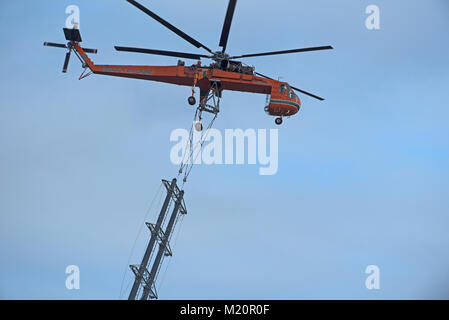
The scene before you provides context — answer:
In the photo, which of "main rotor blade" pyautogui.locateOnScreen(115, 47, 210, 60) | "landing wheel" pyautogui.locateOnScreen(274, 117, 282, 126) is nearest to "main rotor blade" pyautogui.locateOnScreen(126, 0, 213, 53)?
"main rotor blade" pyautogui.locateOnScreen(115, 47, 210, 60)

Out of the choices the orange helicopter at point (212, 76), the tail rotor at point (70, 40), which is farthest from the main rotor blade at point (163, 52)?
the tail rotor at point (70, 40)

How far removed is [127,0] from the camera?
32.0 meters

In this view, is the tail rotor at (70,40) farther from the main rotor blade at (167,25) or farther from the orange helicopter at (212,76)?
the main rotor blade at (167,25)

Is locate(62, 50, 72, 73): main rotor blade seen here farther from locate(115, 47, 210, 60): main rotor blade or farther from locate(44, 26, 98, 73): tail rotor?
locate(115, 47, 210, 60): main rotor blade

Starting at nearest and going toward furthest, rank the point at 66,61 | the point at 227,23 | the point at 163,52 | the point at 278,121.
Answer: the point at 227,23, the point at 163,52, the point at 66,61, the point at 278,121

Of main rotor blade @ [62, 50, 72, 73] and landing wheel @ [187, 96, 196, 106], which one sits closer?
landing wheel @ [187, 96, 196, 106]

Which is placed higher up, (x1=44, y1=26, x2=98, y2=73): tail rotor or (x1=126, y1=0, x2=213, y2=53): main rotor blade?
(x1=44, y1=26, x2=98, y2=73): tail rotor

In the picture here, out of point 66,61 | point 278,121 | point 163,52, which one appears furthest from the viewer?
point 278,121

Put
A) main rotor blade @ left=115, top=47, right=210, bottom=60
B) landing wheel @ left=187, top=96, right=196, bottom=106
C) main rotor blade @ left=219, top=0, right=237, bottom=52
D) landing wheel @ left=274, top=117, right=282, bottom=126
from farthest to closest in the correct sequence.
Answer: landing wheel @ left=274, top=117, right=282, bottom=126
landing wheel @ left=187, top=96, right=196, bottom=106
main rotor blade @ left=115, top=47, right=210, bottom=60
main rotor blade @ left=219, top=0, right=237, bottom=52

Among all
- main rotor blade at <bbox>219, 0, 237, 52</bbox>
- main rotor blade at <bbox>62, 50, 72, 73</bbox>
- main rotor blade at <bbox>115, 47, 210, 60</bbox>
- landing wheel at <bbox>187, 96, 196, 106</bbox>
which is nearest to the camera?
main rotor blade at <bbox>219, 0, 237, 52</bbox>

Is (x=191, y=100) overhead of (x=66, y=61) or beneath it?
beneath

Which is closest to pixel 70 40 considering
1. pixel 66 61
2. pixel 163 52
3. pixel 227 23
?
pixel 66 61

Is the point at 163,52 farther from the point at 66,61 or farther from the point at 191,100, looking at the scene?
the point at 66,61

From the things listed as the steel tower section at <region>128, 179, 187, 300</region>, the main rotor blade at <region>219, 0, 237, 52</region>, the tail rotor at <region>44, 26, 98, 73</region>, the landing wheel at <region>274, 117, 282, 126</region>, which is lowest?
the steel tower section at <region>128, 179, 187, 300</region>
